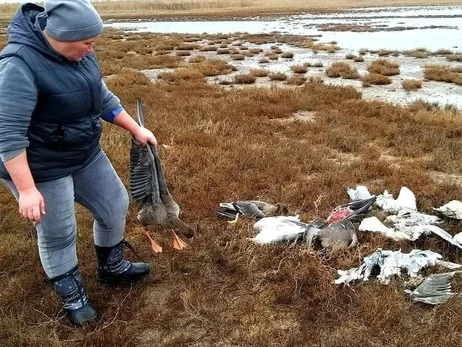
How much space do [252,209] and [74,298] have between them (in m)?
2.09

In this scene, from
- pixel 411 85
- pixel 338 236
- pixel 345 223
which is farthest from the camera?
pixel 411 85

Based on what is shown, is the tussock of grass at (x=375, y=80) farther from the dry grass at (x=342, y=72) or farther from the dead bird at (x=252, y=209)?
the dead bird at (x=252, y=209)

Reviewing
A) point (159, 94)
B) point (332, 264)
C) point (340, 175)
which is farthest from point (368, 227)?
point (159, 94)

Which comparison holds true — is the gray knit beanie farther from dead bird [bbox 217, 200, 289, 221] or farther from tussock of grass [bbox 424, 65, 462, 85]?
tussock of grass [bbox 424, 65, 462, 85]

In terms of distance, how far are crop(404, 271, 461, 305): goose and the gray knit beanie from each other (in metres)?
2.78

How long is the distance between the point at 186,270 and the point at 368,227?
5.59 feet

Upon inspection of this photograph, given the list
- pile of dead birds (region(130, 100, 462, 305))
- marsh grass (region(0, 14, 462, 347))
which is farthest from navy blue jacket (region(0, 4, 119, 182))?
marsh grass (region(0, 14, 462, 347))

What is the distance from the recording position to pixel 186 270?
12.2 ft

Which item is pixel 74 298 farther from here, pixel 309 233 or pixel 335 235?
pixel 335 235

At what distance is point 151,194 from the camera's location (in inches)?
130

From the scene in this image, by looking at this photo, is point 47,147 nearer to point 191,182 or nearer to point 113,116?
point 113,116

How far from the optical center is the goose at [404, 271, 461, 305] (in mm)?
3182

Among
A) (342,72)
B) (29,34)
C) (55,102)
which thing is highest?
(29,34)

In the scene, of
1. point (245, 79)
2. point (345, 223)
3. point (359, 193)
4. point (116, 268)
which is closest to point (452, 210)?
point (359, 193)
